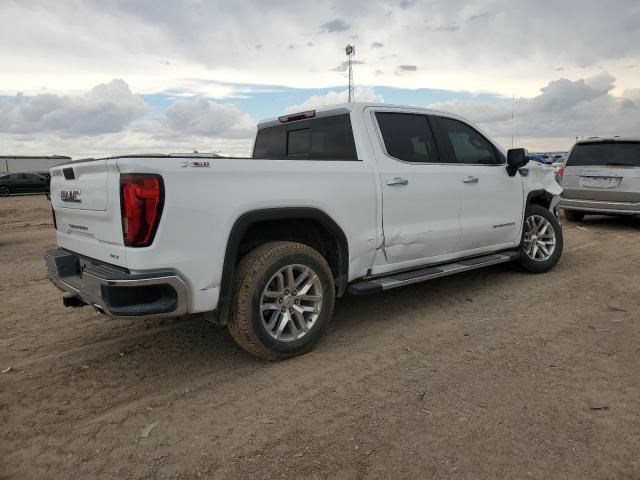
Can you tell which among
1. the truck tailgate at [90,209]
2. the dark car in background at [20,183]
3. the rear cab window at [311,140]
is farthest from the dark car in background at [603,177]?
the dark car in background at [20,183]

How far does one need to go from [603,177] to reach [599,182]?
119 mm

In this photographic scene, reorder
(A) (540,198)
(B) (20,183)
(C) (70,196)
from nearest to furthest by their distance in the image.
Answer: (C) (70,196) < (A) (540,198) < (B) (20,183)

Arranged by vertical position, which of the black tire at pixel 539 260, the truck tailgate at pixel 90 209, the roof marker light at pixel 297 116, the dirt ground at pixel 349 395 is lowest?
the dirt ground at pixel 349 395

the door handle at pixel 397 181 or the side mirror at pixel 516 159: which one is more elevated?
the side mirror at pixel 516 159

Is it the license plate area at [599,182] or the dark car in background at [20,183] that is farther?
the dark car in background at [20,183]

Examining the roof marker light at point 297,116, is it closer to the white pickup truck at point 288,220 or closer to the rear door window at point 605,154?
the white pickup truck at point 288,220

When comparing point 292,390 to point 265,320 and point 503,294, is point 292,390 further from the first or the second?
point 503,294

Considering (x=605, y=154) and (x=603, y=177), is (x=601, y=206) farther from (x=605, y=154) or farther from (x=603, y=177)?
(x=605, y=154)

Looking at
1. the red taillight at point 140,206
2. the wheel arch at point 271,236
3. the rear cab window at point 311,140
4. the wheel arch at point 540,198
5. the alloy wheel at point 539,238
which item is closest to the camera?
the red taillight at point 140,206

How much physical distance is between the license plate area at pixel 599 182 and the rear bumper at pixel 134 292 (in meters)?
8.74

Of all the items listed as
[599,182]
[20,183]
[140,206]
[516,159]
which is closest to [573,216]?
[599,182]

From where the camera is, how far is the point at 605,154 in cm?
912

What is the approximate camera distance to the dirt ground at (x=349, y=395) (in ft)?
7.88

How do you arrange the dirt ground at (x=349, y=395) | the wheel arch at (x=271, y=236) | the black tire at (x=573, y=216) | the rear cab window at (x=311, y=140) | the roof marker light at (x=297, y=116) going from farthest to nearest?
the black tire at (x=573, y=216)
the roof marker light at (x=297, y=116)
the rear cab window at (x=311, y=140)
the wheel arch at (x=271, y=236)
the dirt ground at (x=349, y=395)
